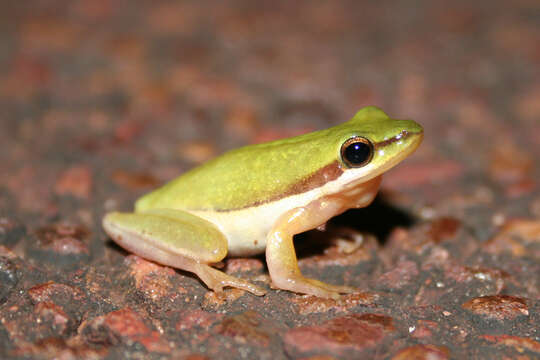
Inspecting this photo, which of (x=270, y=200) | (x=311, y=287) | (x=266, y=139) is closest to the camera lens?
(x=311, y=287)

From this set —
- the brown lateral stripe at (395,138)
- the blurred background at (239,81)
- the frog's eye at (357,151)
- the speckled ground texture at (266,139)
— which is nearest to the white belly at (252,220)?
the speckled ground texture at (266,139)

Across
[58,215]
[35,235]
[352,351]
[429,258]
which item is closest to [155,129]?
[58,215]

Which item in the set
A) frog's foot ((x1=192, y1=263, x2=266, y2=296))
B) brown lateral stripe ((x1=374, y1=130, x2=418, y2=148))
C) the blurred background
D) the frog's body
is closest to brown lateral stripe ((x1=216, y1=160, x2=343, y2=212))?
the frog's body

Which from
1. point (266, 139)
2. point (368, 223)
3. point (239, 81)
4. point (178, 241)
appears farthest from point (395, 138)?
point (239, 81)

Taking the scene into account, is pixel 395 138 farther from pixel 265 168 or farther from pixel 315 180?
pixel 265 168

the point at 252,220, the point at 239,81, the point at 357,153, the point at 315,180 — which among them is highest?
the point at 239,81

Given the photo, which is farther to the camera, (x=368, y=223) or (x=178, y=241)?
(x=368, y=223)

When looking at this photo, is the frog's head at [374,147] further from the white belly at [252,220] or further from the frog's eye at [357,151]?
the white belly at [252,220]

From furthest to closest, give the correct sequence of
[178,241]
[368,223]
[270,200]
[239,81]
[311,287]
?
1. [239,81]
2. [368,223]
3. [270,200]
4. [178,241]
5. [311,287]
